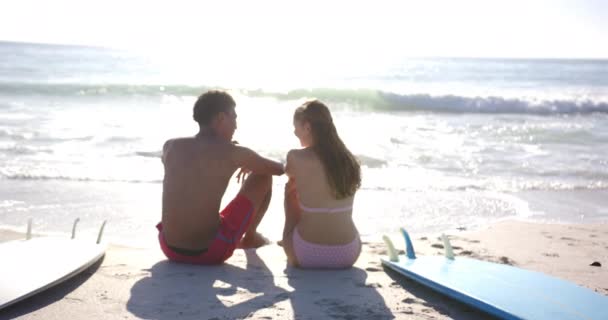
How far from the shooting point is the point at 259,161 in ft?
13.8

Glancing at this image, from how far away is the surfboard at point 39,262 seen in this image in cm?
341

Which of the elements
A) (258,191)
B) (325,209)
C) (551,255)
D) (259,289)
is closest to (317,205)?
(325,209)

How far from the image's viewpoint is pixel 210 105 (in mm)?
4074

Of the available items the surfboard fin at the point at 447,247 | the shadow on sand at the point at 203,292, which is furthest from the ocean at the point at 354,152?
the surfboard fin at the point at 447,247

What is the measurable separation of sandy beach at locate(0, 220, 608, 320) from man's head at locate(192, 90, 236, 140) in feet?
2.69

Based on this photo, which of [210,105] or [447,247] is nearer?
[210,105]

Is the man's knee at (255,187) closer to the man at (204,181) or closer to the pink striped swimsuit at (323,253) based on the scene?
the man at (204,181)

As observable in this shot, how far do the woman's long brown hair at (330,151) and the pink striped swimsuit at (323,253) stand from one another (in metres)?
0.17

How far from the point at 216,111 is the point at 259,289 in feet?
3.38

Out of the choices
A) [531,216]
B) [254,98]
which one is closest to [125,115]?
[254,98]

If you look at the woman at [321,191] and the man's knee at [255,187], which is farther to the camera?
the man's knee at [255,187]

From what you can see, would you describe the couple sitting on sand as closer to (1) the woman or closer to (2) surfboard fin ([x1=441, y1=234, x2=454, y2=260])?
(1) the woman

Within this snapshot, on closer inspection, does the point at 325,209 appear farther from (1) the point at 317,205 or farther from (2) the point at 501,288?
(2) the point at 501,288

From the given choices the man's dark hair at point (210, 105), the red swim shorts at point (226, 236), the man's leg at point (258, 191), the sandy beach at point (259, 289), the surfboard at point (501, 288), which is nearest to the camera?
the surfboard at point (501, 288)
